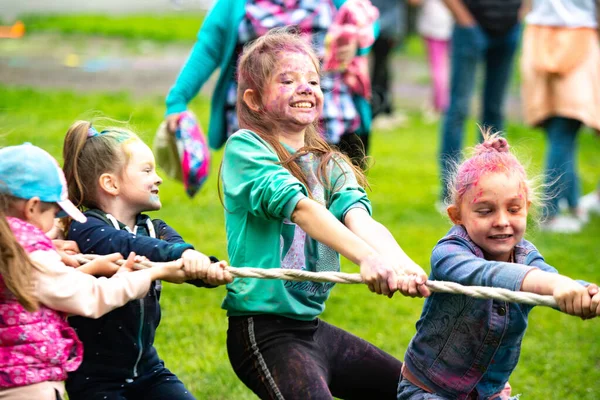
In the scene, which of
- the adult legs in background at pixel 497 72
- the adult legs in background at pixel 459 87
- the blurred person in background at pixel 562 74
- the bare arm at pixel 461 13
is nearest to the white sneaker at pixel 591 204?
the blurred person in background at pixel 562 74

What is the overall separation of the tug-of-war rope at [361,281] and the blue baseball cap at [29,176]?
34 cm

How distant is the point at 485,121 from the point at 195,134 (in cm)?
360

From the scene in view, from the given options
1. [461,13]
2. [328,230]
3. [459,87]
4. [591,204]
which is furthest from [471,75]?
[328,230]

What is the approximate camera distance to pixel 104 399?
355 cm

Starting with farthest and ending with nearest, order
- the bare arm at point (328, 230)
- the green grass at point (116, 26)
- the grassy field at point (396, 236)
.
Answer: the green grass at point (116, 26) < the grassy field at point (396, 236) < the bare arm at point (328, 230)

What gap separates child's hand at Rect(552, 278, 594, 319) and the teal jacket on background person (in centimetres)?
293

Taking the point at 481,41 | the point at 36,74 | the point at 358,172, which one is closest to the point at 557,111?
the point at 481,41

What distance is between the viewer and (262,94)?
12.5 ft

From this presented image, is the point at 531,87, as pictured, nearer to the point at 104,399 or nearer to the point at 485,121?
the point at 485,121

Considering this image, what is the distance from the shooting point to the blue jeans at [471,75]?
825 centimetres

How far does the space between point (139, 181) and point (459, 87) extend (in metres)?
5.05

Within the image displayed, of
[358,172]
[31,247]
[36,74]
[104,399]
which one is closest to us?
[31,247]

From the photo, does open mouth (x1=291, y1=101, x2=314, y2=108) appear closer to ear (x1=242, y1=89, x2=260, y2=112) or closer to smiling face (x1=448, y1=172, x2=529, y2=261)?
ear (x1=242, y1=89, x2=260, y2=112)

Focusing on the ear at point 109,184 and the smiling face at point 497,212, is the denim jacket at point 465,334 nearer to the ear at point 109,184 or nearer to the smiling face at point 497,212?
the smiling face at point 497,212
